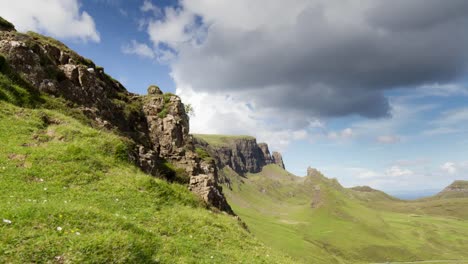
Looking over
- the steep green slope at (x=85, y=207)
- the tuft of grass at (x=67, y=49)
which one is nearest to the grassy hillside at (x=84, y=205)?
the steep green slope at (x=85, y=207)

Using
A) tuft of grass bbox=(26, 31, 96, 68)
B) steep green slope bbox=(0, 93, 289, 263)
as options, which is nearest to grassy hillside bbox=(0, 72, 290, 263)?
steep green slope bbox=(0, 93, 289, 263)

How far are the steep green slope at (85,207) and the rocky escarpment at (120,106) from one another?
17.4 ft

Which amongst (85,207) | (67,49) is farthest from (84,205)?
(67,49)

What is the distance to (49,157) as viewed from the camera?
77.6 ft

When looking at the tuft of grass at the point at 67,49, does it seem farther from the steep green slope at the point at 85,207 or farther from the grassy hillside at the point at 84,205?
the steep green slope at the point at 85,207

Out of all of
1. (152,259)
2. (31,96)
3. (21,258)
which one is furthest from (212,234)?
(31,96)

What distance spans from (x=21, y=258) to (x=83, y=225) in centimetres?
348

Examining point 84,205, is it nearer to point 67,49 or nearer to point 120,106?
point 120,106

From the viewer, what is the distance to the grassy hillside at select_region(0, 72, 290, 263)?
13469 mm

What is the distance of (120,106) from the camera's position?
49.9 m

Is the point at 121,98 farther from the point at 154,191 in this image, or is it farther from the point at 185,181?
the point at 154,191

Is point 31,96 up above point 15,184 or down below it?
above

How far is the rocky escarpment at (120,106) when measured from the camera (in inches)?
1457

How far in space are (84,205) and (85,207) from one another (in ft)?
3.48
